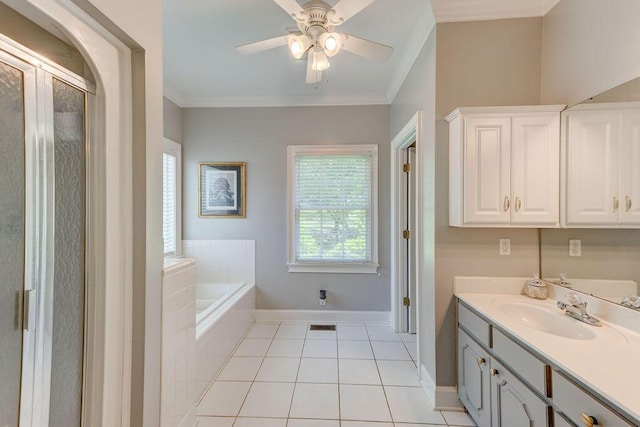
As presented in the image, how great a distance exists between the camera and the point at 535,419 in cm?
116

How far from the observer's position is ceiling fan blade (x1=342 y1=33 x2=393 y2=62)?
5.54 feet

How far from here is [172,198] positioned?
3289mm

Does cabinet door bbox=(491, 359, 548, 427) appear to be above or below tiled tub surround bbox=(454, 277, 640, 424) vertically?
below

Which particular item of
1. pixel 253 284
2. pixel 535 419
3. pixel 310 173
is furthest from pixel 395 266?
pixel 535 419

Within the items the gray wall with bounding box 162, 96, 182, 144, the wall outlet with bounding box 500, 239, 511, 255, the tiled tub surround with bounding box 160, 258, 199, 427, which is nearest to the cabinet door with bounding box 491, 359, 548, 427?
the wall outlet with bounding box 500, 239, 511, 255

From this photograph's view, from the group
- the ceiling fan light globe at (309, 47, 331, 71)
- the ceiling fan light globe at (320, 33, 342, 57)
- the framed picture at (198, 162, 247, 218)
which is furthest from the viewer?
the framed picture at (198, 162, 247, 218)

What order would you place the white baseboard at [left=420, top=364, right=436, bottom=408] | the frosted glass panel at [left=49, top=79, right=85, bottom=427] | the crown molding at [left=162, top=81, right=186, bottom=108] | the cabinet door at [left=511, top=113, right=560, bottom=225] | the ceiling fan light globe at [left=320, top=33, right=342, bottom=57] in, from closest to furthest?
the frosted glass panel at [left=49, top=79, right=85, bottom=427], the ceiling fan light globe at [left=320, top=33, right=342, bottom=57], the cabinet door at [left=511, top=113, right=560, bottom=225], the white baseboard at [left=420, top=364, right=436, bottom=408], the crown molding at [left=162, top=81, right=186, bottom=108]

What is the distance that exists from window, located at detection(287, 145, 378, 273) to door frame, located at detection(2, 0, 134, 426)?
220cm

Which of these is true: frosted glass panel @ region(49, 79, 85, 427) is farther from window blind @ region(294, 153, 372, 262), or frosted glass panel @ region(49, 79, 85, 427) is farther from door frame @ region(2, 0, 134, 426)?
window blind @ region(294, 153, 372, 262)

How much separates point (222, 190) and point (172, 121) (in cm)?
97

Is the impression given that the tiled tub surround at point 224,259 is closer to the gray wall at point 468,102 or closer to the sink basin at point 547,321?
the gray wall at point 468,102

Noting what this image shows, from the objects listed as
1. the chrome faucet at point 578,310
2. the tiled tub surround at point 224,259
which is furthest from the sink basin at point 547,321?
the tiled tub surround at point 224,259

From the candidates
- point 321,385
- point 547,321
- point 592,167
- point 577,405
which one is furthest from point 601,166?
point 321,385

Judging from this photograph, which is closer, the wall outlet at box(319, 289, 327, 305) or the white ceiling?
the white ceiling
